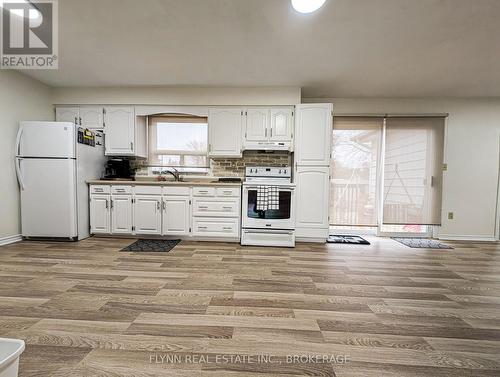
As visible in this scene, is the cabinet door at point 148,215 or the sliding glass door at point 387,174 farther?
the sliding glass door at point 387,174

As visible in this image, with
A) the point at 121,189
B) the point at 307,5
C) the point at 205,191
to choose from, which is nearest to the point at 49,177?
the point at 121,189

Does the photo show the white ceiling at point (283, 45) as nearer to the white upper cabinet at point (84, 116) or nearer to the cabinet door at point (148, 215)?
the white upper cabinet at point (84, 116)

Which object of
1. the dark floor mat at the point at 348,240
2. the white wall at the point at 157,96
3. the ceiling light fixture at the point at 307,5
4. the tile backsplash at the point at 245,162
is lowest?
the dark floor mat at the point at 348,240

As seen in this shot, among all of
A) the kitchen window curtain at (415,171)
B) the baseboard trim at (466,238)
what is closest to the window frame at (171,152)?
the kitchen window curtain at (415,171)

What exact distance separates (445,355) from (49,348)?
6.77 feet

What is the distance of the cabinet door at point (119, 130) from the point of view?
353 cm

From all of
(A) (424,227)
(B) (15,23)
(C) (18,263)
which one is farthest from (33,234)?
(A) (424,227)

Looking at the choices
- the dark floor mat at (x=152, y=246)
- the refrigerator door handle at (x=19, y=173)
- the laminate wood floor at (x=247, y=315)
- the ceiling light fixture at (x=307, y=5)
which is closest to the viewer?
the laminate wood floor at (x=247, y=315)

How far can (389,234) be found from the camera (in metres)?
3.87

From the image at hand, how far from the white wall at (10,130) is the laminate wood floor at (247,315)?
0.65m

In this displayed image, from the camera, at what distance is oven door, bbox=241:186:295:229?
3160 millimetres

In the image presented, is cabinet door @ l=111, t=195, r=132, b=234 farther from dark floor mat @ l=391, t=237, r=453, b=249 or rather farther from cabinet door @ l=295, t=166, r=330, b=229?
dark floor mat @ l=391, t=237, r=453, b=249

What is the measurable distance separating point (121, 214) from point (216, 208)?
1.44 meters

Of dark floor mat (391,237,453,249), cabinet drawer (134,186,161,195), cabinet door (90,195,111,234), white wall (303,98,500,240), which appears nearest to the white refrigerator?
cabinet door (90,195,111,234)
